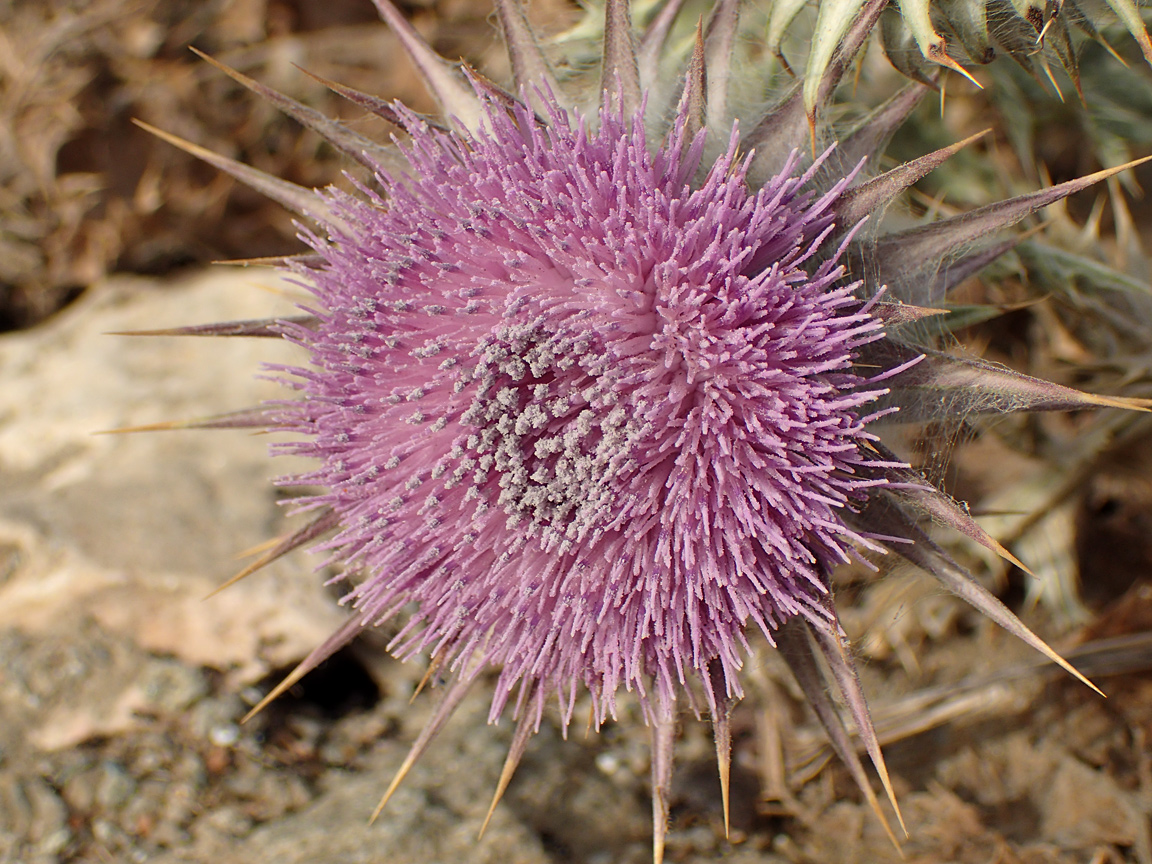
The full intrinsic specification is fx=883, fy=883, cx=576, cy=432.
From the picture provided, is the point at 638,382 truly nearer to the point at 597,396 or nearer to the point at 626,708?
the point at 597,396

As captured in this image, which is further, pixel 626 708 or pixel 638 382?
pixel 626 708

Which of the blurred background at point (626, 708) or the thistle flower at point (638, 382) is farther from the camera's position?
the blurred background at point (626, 708)

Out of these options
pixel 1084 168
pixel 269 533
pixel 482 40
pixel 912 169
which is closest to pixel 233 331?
pixel 269 533

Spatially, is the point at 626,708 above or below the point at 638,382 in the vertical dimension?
below

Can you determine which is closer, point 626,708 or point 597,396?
point 597,396

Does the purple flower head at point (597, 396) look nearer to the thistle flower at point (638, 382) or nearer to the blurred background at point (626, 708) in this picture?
the thistle flower at point (638, 382)

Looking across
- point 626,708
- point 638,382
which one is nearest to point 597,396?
point 638,382

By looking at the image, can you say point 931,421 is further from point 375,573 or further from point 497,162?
point 375,573

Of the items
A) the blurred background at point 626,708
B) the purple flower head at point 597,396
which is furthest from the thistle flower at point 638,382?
the blurred background at point 626,708
